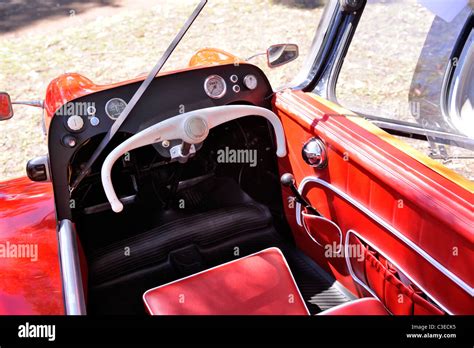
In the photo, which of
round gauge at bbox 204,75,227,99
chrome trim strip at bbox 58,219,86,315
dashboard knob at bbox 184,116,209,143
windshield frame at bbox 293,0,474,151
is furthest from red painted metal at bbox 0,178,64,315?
windshield frame at bbox 293,0,474,151

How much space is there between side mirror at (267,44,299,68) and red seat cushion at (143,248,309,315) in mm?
1000

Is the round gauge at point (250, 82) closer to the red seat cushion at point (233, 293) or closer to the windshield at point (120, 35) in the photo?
the red seat cushion at point (233, 293)

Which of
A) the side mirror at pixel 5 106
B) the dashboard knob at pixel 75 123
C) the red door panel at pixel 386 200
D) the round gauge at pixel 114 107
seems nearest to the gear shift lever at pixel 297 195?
the red door panel at pixel 386 200

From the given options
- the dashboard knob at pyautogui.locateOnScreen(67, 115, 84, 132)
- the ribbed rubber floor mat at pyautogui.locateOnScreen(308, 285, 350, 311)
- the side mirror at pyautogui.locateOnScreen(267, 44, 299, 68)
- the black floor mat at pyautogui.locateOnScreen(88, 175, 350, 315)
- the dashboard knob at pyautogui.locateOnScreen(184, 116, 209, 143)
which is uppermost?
the side mirror at pyautogui.locateOnScreen(267, 44, 299, 68)

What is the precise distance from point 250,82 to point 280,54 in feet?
0.86

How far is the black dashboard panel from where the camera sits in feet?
6.88

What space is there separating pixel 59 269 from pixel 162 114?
2.32 feet

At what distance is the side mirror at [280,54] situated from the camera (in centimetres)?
258

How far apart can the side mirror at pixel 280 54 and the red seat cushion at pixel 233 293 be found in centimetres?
100

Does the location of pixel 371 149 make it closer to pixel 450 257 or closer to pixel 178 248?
pixel 450 257

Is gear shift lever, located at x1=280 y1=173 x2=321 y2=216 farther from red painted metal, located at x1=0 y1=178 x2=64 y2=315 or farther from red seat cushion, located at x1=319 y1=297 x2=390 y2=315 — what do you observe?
red painted metal, located at x1=0 y1=178 x2=64 y2=315

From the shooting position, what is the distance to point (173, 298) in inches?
77.1

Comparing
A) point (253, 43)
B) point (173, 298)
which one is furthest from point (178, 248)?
point (253, 43)

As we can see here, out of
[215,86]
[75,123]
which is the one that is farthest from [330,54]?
[75,123]
